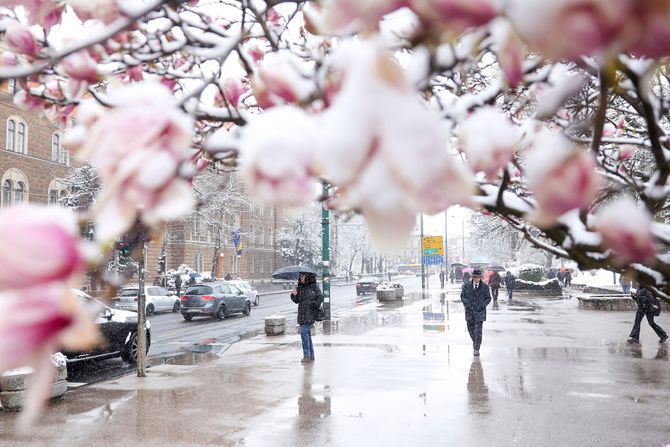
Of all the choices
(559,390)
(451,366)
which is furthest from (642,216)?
(451,366)

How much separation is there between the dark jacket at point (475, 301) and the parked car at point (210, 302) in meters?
12.6

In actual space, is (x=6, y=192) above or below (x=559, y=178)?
above

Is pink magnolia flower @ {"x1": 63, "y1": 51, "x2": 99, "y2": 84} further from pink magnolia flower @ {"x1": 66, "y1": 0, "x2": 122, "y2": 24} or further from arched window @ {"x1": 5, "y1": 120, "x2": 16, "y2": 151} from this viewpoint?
arched window @ {"x1": 5, "y1": 120, "x2": 16, "y2": 151}

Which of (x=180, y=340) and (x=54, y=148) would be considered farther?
(x=54, y=148)

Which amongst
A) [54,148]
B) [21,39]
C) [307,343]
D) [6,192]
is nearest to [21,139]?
[54,148]

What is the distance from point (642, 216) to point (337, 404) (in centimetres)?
703

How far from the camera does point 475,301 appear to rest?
453 inches

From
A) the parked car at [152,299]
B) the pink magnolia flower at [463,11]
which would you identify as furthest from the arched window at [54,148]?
the pink magnolia flower at [463,11]

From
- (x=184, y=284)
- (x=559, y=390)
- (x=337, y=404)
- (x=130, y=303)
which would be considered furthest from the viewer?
(x=184, y=284)

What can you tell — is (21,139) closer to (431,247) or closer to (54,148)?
(54,148)

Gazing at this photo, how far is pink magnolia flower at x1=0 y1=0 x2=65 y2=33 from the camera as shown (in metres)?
1.35

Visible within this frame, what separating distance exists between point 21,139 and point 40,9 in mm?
37098

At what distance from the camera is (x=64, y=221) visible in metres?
0.71

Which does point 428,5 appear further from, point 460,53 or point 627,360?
point 627,360
